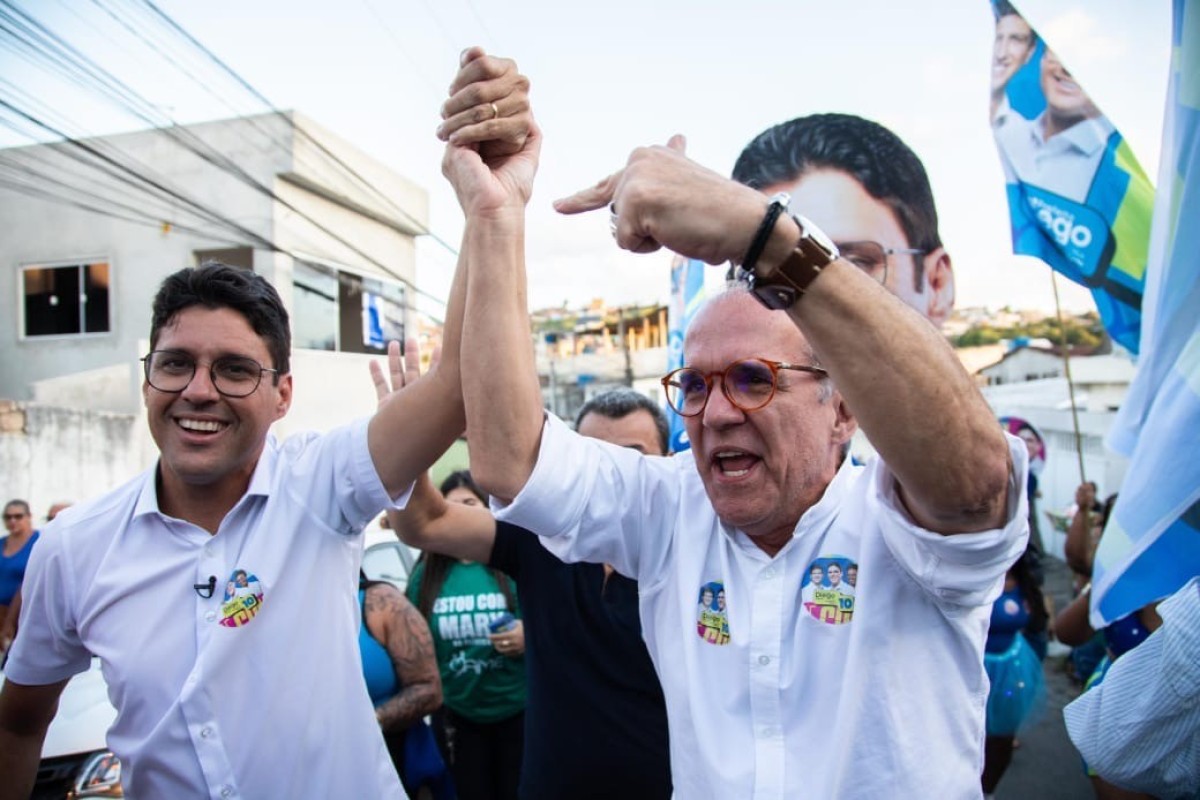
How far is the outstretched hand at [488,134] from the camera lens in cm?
155

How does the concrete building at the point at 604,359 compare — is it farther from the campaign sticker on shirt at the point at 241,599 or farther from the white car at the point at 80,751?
the campaign sticker on shirt at the point at 241,599

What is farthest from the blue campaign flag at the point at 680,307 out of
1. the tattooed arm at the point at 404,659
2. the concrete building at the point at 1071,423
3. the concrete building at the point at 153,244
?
the concrete building at the point at 153,244

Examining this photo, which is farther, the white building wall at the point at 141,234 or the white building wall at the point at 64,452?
the white building wall at the point at 141,234

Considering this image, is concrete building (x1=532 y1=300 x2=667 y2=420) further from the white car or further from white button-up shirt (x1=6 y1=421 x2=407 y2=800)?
white button-up shirt (x1=6 y1=421 x2=407 y2=800)

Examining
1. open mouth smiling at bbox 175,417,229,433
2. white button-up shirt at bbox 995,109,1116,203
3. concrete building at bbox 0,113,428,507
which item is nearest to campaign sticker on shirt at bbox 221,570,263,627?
open mouth smiling at bbox 175,417,229,433

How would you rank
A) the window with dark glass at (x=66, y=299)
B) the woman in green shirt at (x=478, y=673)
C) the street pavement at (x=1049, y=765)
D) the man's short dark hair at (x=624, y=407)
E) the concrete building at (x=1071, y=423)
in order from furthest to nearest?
the window with dark glass at (x=66, y=299) < the concrete building at (x=1071, y=423) < the street pavement at (x=1049, y=765) < the woman in green shirt at (x=478, y=673) < the man's short dark hair at (x=624, y=407)

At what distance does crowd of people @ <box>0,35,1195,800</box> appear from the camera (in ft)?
3.71

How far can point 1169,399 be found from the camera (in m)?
2.42

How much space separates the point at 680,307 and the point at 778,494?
3565 mm

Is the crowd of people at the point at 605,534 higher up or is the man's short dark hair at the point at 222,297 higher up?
the man's short dark hair at the point at 222,297

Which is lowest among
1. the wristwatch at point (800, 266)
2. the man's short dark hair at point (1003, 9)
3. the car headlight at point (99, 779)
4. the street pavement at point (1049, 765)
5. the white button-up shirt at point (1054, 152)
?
the street pavement at point (1049, 765)

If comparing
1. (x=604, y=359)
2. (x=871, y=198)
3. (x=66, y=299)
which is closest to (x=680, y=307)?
(x=871, y=198)

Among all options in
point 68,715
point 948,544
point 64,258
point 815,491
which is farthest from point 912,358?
point 64,258

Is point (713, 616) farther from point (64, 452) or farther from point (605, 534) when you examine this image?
point (64, 452)
